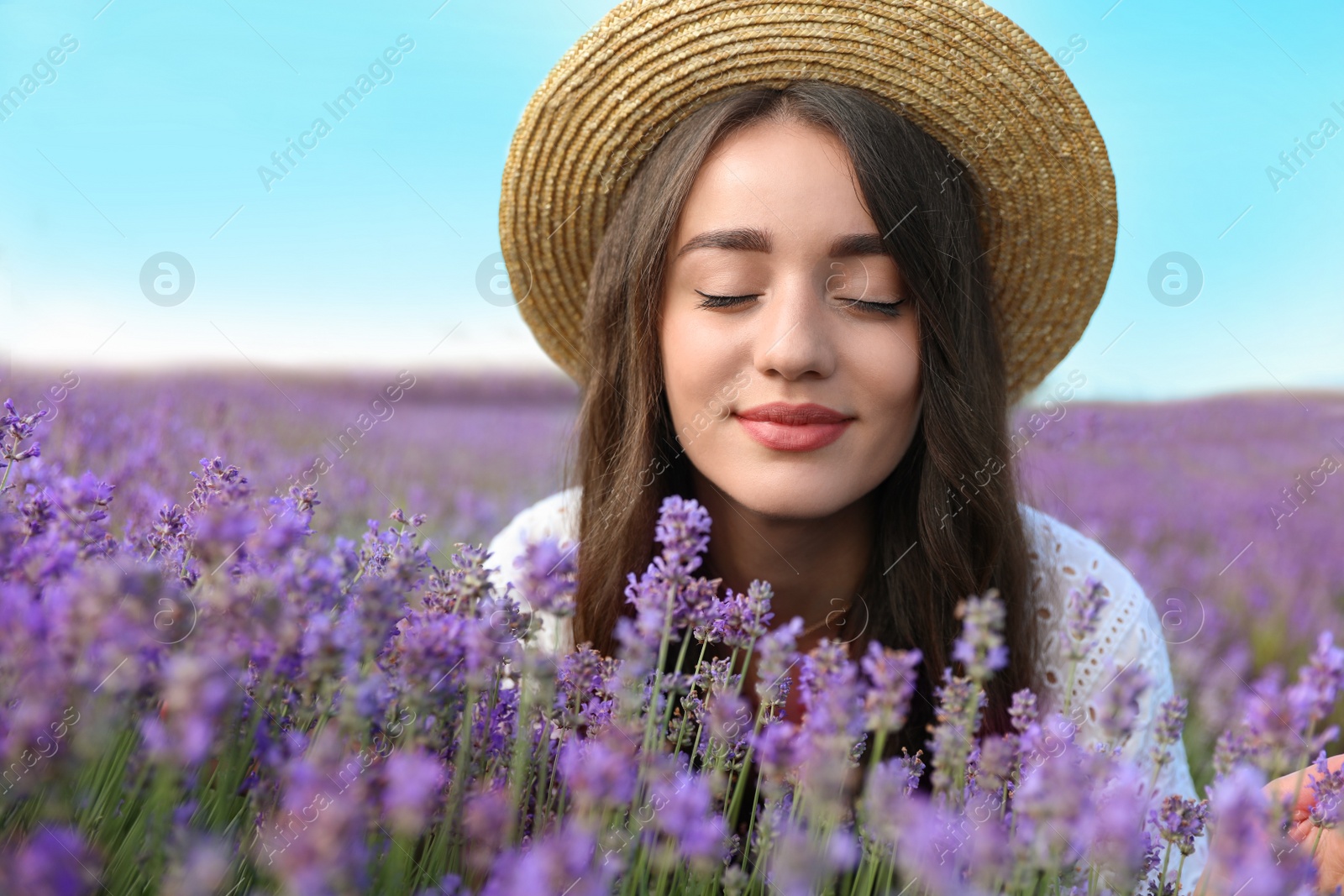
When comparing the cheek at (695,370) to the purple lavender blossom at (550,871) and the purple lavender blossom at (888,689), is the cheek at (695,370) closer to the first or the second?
the purple lavender blossom at (888,689)

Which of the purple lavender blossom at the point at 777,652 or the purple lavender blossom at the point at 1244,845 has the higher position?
the purple lavender blossom at the point at 777,652

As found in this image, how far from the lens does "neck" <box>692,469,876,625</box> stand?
7.57ft

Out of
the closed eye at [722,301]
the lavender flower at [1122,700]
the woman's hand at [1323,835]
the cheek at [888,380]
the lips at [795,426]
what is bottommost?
the woman's hand at [1323,835]

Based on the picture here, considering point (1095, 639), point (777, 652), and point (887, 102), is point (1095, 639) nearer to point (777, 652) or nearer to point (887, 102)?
point (887, 102)

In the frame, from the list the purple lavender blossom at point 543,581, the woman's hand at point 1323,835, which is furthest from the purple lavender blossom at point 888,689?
the woman's hand at point 1323,835

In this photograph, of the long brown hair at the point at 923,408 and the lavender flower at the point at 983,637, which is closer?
the lavender flower at the point at 983,637

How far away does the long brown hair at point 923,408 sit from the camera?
1908 millimetres

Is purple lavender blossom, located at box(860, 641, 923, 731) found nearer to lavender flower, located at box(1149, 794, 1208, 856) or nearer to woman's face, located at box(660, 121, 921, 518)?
lavender flower, located at box(1149, 794, 1208, 856)

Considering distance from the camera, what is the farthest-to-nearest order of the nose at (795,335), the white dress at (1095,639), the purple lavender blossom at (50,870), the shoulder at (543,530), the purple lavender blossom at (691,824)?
the shoulder at (543,530) → the white dress at (1095,639) → the nose at (795,335) → the purple lavender blossom at (691,824) → the purple lavender blossom at (50,870)

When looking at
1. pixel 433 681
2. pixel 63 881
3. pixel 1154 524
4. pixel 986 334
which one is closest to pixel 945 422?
pixel 986 334

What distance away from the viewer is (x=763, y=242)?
5.69 feet

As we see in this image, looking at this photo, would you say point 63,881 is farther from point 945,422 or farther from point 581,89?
point 581,89

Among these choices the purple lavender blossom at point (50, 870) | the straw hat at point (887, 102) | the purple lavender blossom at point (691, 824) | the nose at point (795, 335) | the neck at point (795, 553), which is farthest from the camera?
the neck at point (795, 553)

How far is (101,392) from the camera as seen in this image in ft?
7.23
